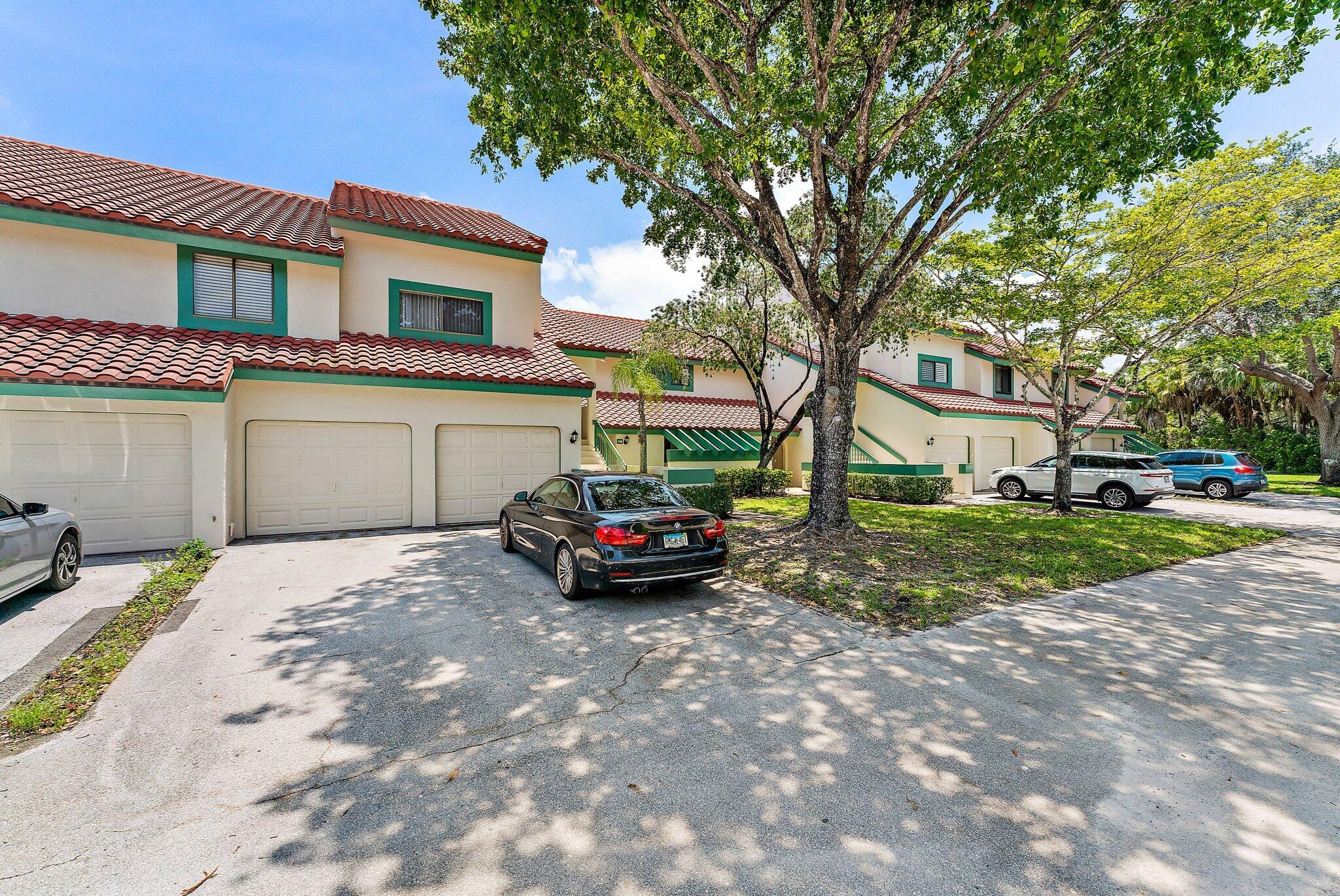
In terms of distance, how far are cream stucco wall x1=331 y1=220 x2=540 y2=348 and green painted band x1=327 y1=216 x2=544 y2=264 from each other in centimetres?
11

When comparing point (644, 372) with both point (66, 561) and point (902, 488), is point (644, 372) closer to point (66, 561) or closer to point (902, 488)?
point (902, 488)

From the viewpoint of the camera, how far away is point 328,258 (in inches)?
483

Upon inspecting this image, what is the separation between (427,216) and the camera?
15180 millimetres

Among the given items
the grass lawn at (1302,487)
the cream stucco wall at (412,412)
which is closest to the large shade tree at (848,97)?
the cream stucco wall at (412,412)

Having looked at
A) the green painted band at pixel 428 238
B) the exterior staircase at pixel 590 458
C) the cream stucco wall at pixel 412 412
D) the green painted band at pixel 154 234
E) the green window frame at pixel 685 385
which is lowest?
the exterior staircase at pixel 590 458

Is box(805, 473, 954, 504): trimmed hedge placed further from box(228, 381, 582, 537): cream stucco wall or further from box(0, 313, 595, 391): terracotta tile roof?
box(0, 313, 595, 391): terracotta tile roof

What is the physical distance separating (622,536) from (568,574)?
1087 mm

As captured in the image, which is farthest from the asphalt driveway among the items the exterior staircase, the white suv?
the white suv

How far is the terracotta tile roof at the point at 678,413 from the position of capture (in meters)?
20.0

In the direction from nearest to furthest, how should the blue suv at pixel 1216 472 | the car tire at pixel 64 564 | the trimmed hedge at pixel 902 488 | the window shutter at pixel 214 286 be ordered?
the car tire at pixel 64 564 → the window shutter at pixel 214 286 → the trimmed hedge at pixel 902 488 → the blue suv at pixel 1216 472

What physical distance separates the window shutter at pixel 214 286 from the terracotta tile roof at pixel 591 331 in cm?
801

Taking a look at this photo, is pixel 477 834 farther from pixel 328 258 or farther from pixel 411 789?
pixel 328 258

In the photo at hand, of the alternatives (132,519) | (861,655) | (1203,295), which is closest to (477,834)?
(861,655)

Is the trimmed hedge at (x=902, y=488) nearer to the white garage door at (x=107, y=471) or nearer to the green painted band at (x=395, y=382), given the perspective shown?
the green painted band at (x=395, y=382)
